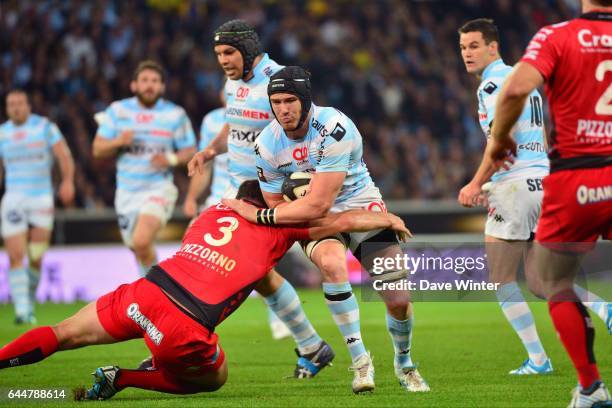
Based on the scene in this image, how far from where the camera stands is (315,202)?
21.8ft

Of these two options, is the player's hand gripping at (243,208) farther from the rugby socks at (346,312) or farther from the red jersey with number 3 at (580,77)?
the red jersey with number 3 at (580,77)

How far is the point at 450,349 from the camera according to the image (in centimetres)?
963

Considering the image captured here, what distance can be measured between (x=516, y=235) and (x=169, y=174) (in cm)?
491

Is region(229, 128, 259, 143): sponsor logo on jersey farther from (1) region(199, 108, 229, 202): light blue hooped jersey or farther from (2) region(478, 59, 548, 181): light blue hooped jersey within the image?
(1) region(199, 108, 229, 202): light blue hooped jersey

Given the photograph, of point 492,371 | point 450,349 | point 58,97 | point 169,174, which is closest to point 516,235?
point 492,371

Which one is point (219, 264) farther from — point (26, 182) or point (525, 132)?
point (26, 182)

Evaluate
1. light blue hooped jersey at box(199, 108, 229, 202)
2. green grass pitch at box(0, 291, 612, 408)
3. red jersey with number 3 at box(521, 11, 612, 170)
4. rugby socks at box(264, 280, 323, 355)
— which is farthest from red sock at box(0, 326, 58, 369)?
light blue hooped jersey at box(199, 108, 229, 202)

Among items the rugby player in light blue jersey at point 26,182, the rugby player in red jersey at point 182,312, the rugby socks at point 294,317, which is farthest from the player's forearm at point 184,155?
the rugby player in red jersey at point 182,312

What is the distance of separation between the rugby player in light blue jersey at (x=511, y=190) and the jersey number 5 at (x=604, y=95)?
2.61 meters

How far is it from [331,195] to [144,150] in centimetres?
553

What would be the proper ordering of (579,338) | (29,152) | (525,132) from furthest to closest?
(29,152) → (525,132) → (579,338)

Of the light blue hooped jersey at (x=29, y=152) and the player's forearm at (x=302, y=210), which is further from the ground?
the player's forearm at (x=302, y=210)

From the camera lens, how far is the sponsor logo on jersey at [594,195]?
5.38 meters

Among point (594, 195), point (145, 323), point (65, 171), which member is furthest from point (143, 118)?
point (594, 195)
